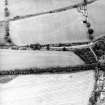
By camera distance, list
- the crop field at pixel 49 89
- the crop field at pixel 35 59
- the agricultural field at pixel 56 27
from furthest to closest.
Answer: the agricultural field at pixel 56 27, the crop field at pixel 35 59, the crop field at pixel 49 89

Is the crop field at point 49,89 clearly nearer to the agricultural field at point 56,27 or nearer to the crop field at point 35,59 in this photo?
the crop field at point 35,59

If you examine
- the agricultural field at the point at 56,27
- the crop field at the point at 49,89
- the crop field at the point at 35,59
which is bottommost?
the crop field at the point at 49,89

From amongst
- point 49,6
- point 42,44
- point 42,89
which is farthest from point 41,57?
point 49,6

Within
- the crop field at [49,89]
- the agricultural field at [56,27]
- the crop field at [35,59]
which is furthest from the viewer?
the agricultural field at [56,27]

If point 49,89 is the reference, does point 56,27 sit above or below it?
above

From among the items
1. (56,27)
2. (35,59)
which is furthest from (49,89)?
(56,27)

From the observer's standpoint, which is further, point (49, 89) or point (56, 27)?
point (56, 27)

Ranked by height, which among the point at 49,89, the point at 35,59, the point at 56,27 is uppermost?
the point at 56,27

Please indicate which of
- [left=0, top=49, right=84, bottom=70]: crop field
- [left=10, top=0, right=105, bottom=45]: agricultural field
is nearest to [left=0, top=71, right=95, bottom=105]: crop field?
[left=0, top=49, right=84, bottom=70]: crop field

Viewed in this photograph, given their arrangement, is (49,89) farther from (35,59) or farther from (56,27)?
(56,27)

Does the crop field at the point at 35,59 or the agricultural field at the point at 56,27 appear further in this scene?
the agricultural field at the point at 56,27

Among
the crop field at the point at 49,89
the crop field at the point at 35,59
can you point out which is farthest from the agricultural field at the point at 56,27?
the crop field at the point at 49,89
